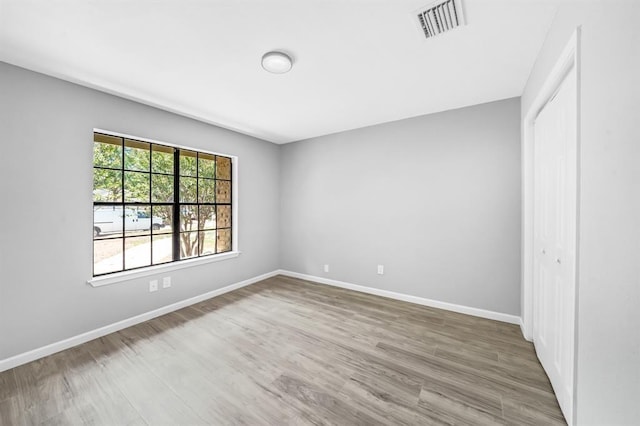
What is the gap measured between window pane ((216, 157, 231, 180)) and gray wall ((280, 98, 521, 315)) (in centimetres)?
122

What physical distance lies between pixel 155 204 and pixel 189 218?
50 cm

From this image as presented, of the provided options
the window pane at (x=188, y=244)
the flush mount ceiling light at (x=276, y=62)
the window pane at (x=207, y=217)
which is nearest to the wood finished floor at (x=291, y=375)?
the window pane at (x=188, y=244)

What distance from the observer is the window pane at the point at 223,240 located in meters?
3.94

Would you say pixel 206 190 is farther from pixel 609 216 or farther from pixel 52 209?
pixel 609 216

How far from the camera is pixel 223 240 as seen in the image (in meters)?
3.99

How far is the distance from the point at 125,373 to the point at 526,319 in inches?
147

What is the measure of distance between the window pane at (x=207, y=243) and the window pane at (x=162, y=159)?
3.42 ft

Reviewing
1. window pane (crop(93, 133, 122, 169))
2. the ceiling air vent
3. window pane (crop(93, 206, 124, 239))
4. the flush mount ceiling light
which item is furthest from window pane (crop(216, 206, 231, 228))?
the ceiling air vent

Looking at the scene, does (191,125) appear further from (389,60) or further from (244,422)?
(244,422)

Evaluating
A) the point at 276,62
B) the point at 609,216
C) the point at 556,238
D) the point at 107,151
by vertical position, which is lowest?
the point at 556,238

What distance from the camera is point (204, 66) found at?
2160mm

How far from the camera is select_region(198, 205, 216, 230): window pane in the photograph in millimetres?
3684

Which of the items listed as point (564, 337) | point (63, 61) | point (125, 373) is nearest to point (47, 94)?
point (63, 61)

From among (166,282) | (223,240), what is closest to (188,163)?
(223,240)
